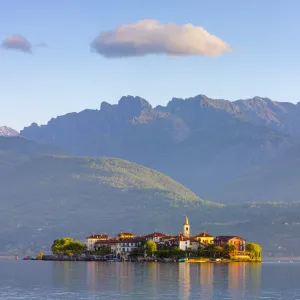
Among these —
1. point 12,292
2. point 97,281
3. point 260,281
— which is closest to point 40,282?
point 97,281

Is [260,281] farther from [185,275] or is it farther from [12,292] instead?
[12,292]

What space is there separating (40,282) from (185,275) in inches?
1203

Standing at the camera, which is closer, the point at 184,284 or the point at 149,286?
the point at 149,286

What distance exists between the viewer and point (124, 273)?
197250 millimetres

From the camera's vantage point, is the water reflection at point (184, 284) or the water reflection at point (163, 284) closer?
the water reflection at point (184, 284)

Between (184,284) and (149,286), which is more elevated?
(184,284)

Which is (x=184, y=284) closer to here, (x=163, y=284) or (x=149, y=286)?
(x=163, y=284)

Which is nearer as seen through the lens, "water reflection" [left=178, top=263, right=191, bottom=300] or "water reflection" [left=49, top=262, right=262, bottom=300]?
"water reflection" [left=178, top=263, right=191, bottom=300]

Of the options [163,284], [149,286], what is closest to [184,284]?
[163,284]

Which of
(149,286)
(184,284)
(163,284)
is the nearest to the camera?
(149,286)

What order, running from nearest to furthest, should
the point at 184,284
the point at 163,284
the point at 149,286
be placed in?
the point at 149,286, the point at 163,284, the point at 184,284

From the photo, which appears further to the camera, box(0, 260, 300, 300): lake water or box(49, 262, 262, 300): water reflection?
box(49, 262, 262, 300): water reflection

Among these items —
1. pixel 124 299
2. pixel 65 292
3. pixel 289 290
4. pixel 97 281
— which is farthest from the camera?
pixel 97 281

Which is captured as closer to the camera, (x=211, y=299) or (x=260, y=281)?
(x=211, y=299)
